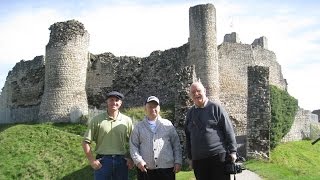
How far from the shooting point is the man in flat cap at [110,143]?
10.1 metres

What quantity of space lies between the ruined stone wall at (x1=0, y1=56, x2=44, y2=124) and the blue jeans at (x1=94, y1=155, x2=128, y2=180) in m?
28.4

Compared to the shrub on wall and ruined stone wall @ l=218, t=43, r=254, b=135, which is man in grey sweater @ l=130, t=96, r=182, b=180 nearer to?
the shrub on wall

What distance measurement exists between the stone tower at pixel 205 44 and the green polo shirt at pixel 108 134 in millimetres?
23653

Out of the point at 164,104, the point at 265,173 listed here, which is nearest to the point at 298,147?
the point at 164,104

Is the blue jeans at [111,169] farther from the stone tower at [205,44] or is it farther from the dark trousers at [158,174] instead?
the stone tower at [205,44]

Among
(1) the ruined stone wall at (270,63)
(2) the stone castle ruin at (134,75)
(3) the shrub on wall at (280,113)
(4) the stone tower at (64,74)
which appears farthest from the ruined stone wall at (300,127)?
(4) the stone tower at (64,74)

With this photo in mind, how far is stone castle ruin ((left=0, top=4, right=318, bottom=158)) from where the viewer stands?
34094 millimetres

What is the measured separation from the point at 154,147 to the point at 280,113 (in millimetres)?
21590

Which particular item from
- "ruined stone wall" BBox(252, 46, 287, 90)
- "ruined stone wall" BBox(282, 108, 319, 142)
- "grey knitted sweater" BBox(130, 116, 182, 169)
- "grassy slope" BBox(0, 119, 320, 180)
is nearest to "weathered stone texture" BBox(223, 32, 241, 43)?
"ruined stone wall" BBox(252, 46, 287, 90)

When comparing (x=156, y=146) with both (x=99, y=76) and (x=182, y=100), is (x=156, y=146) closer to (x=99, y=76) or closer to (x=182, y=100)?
(x=182, y=100)

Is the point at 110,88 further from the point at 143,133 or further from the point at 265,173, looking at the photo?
the point at 143,133

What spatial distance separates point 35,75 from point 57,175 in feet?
64.5

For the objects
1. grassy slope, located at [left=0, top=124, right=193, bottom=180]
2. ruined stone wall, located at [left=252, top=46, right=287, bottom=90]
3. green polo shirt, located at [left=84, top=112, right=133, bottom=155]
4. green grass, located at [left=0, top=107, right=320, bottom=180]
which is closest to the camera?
green polo shirt, located at [left=84, top=112, right=133, bottom=155]

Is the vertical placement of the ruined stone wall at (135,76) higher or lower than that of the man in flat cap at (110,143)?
higher
